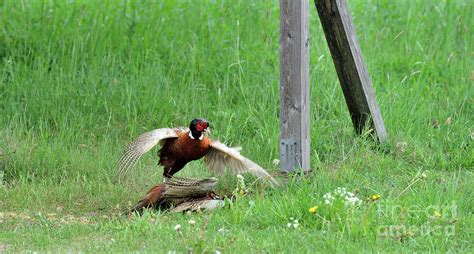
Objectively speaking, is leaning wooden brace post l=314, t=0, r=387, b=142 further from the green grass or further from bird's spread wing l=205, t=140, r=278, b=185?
bird's spread wing l=205, t=140, r=278, b=185

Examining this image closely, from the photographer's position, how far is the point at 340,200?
598cm

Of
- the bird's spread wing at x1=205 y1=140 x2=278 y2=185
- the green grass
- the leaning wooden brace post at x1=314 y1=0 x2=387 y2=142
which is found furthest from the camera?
the leaning wooden brace post at x1=314 y1=0 x2=387 y2=142

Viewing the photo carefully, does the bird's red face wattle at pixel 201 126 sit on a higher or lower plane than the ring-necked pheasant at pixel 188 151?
higher

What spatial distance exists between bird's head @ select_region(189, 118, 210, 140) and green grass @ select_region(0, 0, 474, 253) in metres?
0.61

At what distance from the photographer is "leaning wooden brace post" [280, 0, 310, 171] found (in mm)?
6918

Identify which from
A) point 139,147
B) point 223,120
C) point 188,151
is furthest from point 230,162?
point 223,120

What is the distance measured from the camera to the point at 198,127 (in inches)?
273

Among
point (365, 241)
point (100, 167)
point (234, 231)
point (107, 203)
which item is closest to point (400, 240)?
point (365, 241)

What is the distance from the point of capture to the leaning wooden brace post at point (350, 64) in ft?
24.7

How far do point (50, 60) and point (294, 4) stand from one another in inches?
125

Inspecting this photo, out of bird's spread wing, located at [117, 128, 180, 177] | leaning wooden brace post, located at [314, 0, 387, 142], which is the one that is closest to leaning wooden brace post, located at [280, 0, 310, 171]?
leaning wooden brace post, located at [314, 0, 387, 142]

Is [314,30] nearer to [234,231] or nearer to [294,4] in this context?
[294,4]

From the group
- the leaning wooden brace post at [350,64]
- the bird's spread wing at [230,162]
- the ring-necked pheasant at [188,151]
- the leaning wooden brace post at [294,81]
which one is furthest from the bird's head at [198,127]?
the leaning wooden brace post at [350,64]

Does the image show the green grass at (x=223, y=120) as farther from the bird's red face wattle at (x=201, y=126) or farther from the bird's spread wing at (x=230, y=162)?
the bird's red face wattle at (x=201, y=126)
